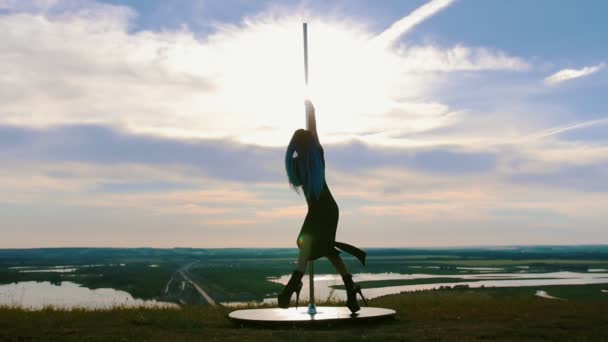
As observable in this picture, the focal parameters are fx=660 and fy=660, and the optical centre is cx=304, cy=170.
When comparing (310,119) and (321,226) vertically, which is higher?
(310,119)

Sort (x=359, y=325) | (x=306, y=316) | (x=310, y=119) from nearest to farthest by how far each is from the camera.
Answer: (x=359, y=325), (x=306, y=316), (x=310, y=119)

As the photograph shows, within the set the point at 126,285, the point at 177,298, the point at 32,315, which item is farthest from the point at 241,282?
the point at 32,315

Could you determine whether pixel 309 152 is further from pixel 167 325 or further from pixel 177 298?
pixel 177 298

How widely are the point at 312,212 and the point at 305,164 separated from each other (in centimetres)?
93

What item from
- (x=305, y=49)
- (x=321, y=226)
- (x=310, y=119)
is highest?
(x=305, y=49)

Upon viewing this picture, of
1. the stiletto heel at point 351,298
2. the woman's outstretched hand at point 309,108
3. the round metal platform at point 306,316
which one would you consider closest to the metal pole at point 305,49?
the woman's outstretched hand at point 309,108

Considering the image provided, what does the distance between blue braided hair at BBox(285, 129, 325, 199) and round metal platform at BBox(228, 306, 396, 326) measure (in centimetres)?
225

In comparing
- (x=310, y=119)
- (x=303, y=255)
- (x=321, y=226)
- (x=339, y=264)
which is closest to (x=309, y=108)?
(x=310, y=119)

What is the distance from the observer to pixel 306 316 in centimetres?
1210

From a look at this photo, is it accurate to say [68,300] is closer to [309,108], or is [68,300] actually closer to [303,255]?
[303,255]

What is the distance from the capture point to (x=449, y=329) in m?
11.2

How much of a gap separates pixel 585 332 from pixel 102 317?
360 inches

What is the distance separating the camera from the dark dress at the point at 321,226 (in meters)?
12.6

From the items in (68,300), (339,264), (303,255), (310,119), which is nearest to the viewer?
(303,255)
